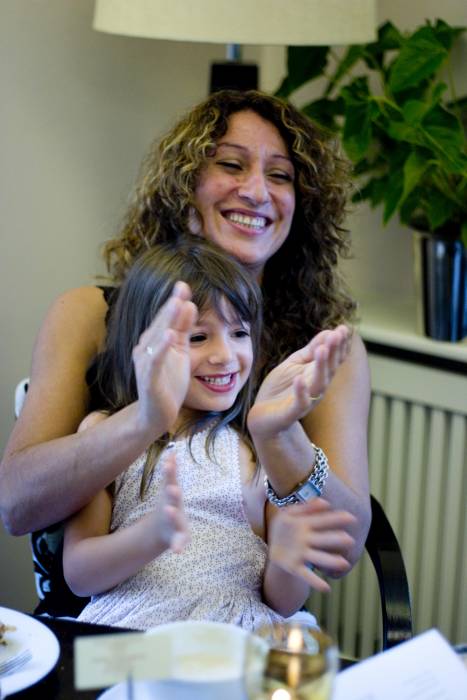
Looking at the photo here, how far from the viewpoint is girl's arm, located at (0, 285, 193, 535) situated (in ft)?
4.19

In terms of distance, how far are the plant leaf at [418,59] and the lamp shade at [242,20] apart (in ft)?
0.49

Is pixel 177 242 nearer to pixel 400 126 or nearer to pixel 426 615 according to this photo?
pixel 400 126

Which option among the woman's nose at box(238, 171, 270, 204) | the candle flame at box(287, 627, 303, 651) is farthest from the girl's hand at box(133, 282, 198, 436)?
the woman's nose at box(238, 171, 270, 204)

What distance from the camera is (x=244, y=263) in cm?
179

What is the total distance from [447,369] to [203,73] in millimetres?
1055

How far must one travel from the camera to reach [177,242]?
5.64ft

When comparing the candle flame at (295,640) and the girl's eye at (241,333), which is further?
the girl's eye at (241,333)

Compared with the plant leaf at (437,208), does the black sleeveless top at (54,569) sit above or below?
below

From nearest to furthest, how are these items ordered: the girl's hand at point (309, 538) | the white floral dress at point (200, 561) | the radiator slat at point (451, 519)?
1. the girl's hand at point (309, 538)
2. the white floral dress at point (200, 561)
3. the radiator slat at point (451, 519)

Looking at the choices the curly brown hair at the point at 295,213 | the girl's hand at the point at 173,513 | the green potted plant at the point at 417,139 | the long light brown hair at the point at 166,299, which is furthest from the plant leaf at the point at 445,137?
the girl's hand at the point at 173,513

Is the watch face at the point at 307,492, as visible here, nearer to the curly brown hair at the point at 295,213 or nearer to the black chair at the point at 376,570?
the black chair at the point at 376,570

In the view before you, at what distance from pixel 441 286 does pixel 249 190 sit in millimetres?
636

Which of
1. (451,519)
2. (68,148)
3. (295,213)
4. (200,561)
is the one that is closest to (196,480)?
(200,561)

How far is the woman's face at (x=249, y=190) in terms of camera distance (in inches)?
70.9
